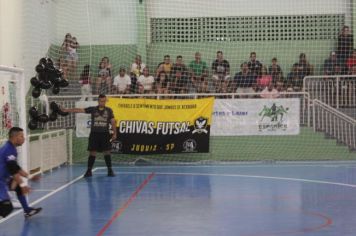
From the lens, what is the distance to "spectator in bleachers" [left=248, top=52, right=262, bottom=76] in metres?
17.8

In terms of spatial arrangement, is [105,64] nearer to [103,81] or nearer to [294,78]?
[103,81]

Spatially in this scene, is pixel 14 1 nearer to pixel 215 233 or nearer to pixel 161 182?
pixel 161 182

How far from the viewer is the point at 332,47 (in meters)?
20.0

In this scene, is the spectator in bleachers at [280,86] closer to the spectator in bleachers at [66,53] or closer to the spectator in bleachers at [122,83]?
the spectator in bleachers at [122,83]

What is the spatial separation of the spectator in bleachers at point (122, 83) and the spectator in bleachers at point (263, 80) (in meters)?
4.05

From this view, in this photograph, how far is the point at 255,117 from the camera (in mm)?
16969

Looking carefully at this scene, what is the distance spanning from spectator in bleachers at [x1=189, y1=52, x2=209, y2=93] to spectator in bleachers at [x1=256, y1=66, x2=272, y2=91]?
164 cm

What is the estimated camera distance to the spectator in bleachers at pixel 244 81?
1766cm

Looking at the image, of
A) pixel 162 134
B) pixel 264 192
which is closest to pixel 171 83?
pixel 162 134

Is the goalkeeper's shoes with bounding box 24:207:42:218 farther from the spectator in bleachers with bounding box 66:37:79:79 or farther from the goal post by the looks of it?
the spectator in bleachers with bounding box 66:37:79:79

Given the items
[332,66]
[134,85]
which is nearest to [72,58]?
[134,85]

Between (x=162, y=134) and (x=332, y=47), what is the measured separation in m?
7.31

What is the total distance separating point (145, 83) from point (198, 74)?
171cm

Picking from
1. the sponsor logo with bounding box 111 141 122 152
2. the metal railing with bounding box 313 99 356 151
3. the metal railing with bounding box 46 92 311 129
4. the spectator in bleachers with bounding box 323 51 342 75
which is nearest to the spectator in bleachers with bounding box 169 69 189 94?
the metal railing with bounding box 46 92 311 129
